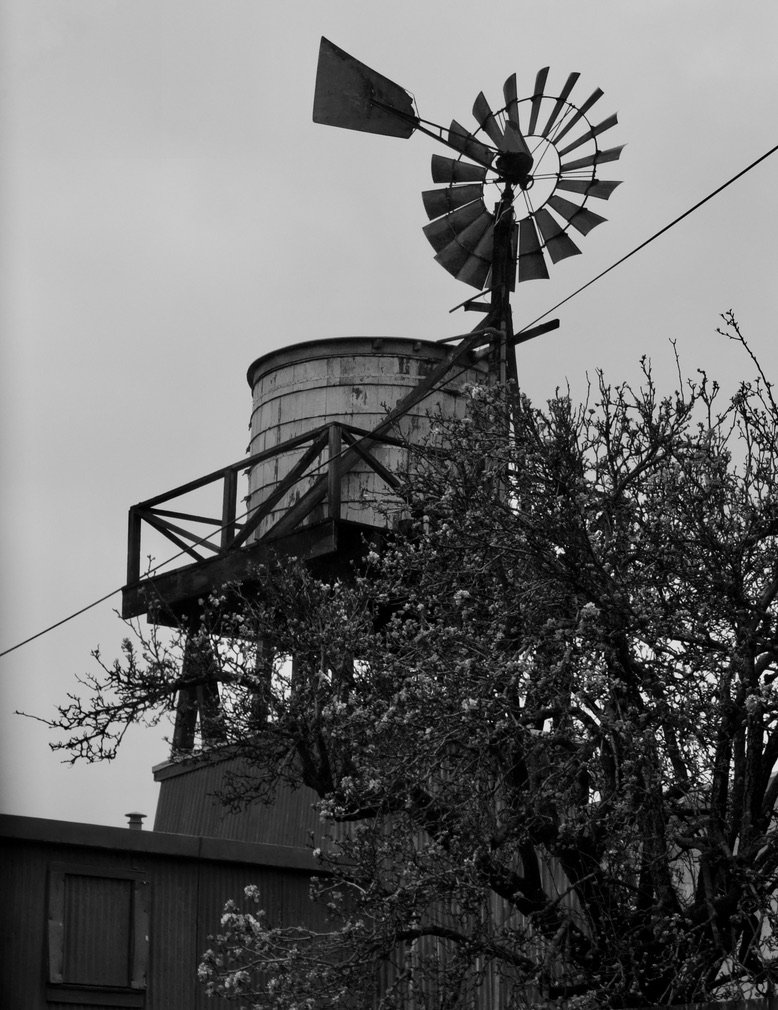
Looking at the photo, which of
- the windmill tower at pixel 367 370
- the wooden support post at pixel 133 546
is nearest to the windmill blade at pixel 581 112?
the windmill tower at pixel 367 370

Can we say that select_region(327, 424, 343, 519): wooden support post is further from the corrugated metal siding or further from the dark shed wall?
the dark shed wall

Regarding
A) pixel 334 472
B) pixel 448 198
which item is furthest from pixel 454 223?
pixel 334 472

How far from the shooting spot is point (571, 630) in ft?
32.5

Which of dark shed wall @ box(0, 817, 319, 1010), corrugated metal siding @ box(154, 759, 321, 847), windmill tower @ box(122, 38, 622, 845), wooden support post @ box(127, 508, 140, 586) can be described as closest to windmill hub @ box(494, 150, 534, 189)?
windmill tower @ box(122, 38, 622, 845)

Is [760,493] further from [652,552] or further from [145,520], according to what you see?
[145,520]

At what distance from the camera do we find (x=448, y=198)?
1811 centimetres

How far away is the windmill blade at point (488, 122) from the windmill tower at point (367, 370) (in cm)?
2

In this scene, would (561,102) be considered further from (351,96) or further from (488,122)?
(351,96)

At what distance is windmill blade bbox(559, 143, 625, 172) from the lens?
18.2 meters

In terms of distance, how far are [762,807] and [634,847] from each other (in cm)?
89

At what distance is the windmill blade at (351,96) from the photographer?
17.6 meters

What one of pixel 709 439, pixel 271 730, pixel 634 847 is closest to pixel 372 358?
pixel 271 730

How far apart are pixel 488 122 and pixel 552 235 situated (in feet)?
5.04

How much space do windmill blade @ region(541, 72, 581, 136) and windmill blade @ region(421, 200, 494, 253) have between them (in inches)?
43.3
